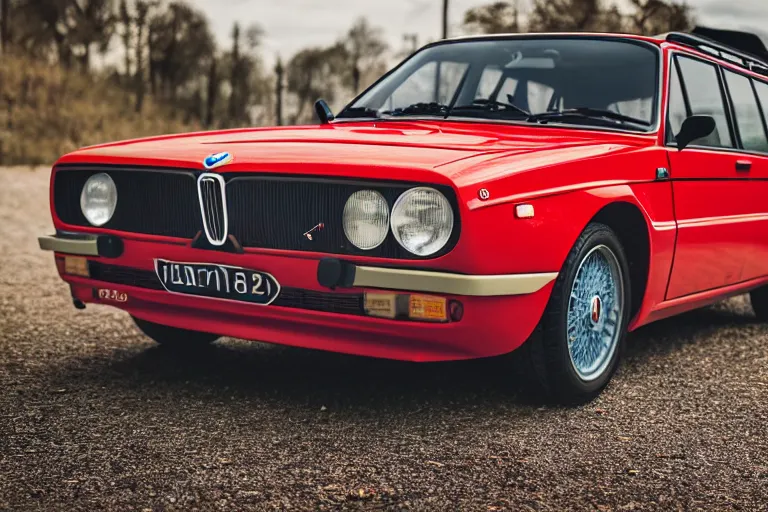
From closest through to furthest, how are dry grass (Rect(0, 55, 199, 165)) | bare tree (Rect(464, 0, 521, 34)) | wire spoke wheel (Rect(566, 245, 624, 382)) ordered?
wire spoke wheel (Rect(566, 245, 624, 382)), dry grass (Rect(0, 55, 199, 165)), bare tree (Rect(464, 0, 521, 34))

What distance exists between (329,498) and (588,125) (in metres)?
2.27

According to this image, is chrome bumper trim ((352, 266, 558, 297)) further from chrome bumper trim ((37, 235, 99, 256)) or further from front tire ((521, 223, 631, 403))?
chrome bumper trim ((37, 235, 99, 256))

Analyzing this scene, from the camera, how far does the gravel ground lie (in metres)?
2.72

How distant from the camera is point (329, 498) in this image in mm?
2660

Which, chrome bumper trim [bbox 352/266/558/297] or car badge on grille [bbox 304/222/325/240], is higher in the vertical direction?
car badge on grille [bbox 304/222/325/240]

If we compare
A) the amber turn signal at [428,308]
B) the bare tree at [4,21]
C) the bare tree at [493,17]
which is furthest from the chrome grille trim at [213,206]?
the bare tree at [493,17]

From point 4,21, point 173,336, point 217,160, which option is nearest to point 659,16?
point 4,21

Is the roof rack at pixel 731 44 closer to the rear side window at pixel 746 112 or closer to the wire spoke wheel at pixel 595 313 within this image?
the rear side window at pixel 746 112

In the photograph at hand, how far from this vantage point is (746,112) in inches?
214

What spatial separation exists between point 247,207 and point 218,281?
306mm

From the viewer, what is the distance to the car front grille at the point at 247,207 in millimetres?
3270

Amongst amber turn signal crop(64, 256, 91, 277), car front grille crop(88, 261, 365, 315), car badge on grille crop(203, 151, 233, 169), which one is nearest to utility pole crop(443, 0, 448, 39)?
amber turn signal crop(64, 256, 91, 277)

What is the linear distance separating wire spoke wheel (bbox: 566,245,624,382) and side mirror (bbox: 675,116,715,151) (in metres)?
0.82

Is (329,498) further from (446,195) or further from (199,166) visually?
(199,166)
